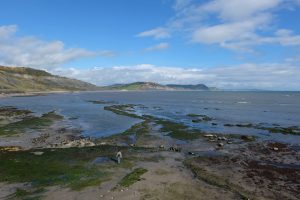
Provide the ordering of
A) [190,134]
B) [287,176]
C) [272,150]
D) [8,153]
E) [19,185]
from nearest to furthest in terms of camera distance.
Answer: [19,185] → [287,176] → [8,153] → [272,150] → [190,134]

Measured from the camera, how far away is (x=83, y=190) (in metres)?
28.5

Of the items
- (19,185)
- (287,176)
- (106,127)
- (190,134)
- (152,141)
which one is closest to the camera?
(19,185)

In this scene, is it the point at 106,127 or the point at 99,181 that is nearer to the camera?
the point at 99,181

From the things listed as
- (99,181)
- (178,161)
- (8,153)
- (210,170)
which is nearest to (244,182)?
(210,170)

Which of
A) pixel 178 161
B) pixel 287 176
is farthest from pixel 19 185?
pixel 287 176

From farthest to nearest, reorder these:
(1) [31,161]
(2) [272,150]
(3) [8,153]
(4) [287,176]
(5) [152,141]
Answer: (5) [152,141], (2) [272,150], (3) [8,153], (1) [31,161], (4) [287,176]

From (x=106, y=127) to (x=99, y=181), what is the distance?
39.2 meters

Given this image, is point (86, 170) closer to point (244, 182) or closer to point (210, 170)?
point (210, 170)

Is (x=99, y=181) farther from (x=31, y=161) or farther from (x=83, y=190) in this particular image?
(x=31, y=161)

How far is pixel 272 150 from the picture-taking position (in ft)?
157

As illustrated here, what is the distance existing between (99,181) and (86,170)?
156 inches

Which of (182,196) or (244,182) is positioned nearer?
(182,196)

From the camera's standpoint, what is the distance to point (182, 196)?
2769 cm

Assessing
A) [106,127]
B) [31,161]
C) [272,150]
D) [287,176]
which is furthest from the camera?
[106,127]
